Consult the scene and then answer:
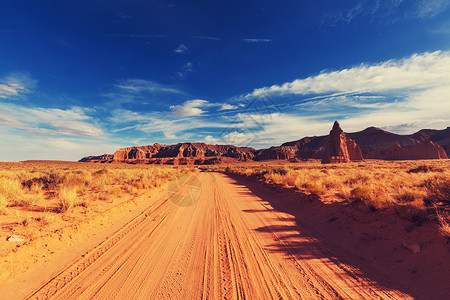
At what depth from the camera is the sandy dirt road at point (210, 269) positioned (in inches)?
133

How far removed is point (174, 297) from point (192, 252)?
1700 millimetres

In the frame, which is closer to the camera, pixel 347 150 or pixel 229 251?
pixel 229 251

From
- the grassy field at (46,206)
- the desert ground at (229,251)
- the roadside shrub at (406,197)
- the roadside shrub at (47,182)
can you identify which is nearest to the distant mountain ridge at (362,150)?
the roadside shrub at (47,182)

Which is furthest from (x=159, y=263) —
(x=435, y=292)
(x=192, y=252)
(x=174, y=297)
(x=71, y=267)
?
(x=435, y=292)

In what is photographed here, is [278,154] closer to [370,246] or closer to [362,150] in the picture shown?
[362,150]

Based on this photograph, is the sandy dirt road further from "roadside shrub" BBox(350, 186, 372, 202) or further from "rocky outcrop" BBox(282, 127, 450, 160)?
→ "rocky outcrop" BBox(282, 127, 450, 160)

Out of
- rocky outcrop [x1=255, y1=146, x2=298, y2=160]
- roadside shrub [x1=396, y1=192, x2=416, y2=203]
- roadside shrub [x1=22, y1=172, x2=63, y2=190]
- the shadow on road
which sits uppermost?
rocky outcrop [x1=255, y1=146, x2=298, y2=160]

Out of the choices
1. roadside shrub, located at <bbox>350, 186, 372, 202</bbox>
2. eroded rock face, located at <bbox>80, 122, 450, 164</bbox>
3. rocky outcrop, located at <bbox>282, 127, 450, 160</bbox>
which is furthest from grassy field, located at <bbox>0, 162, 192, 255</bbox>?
rocky outcrop, located at <bbox>282, 127, 450, 160</bbox>

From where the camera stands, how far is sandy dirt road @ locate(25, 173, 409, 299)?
338 centimetres

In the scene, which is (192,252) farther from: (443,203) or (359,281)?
(443,203)

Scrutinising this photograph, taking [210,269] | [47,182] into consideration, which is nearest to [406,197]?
[210,269]

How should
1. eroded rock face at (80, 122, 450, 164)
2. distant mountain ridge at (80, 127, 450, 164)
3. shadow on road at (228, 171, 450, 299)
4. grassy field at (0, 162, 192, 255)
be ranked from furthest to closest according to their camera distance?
distant mountain ridge at (80, 127, 450, 164), eroded rock face at (80, 122, 450, 164), grassy field at (0, 162, 192, 255), shadow on road at (228, 171, 450, 299)

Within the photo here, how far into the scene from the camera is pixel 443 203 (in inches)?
230

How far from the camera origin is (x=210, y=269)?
411cm
